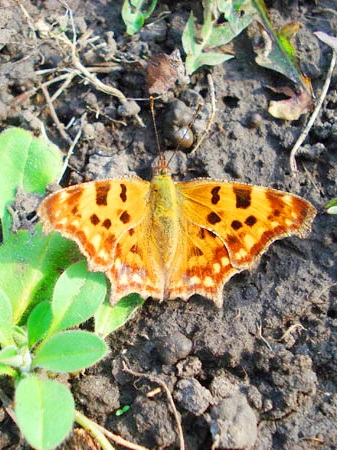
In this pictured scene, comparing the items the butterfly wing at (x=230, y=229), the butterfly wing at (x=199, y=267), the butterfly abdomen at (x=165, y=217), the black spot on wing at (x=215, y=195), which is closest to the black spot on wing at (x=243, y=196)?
the butterfly wing at (x=230, y=229)

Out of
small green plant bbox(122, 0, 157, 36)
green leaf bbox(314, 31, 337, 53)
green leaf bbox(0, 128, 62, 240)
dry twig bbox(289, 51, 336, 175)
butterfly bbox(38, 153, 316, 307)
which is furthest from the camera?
small green plant bbox(122, 0, 157, 36)

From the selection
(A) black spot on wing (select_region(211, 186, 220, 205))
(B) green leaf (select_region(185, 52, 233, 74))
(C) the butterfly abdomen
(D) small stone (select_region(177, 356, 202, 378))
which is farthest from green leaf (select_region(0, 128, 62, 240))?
(D) small stone (select_region(177, 356, 202, 378))

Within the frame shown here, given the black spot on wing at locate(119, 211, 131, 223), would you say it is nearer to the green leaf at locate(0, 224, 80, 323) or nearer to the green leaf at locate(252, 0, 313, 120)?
the green leaf at locate(0, 224, 80, 323)

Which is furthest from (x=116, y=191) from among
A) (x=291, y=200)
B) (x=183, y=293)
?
(x=291, y=200)

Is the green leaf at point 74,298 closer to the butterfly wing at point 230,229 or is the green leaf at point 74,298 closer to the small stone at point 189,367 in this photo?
the butterfly wing at point 230,229

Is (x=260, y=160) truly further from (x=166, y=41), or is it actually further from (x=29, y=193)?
(x=29, y=193)

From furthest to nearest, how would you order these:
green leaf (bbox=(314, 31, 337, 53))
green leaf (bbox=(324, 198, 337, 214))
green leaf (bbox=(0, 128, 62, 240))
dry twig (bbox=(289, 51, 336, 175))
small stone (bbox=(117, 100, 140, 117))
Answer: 1. green leaf (bbox=(314, 31, 337, 53))
2. small stone (bbox=(117, 100, 140, 117))
3. dry twig (bbox=(289, 51, 336, 175))
4. green leaf (bbox=(0, 128, 62, 240))
5. green leaf (bbox=(324, 198, 337, 214))
